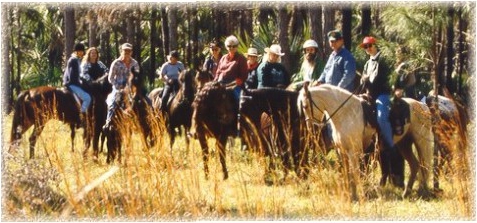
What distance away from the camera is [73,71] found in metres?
14.0

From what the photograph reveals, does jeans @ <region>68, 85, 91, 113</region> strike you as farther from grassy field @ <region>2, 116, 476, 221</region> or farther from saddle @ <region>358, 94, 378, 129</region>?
grassy field @ <region>2, 116, 476, 221</region>

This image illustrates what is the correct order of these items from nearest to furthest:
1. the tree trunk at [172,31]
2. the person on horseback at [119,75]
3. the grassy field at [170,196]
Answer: the grassy field at [170,196] < the person on horseback at [119,75] < the tree trunk at [172,31]

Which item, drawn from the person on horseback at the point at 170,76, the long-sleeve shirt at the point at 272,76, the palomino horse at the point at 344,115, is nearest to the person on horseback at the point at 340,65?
the palomino horse at the point at 344,115

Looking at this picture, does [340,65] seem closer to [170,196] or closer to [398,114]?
[398,114]

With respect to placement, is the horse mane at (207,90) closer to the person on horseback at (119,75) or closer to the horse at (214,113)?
the horse at (214,113)

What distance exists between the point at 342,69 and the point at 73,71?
4808mm

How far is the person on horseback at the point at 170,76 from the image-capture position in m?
13.8

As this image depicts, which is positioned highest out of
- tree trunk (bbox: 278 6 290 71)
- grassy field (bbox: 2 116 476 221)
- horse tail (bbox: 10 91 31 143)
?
tree trunk (bbox: 278 6 290 71)

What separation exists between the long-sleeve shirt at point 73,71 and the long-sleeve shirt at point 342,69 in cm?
446

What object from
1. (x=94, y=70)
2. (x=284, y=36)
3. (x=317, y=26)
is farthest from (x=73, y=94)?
(x=317, y=26)

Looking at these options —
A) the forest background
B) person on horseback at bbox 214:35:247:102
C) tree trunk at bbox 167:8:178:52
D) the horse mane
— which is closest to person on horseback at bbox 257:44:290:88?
Result: person on horseback at bbox 214:35:247:102

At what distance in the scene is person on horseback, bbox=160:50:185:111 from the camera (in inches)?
544

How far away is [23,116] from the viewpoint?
13922mm

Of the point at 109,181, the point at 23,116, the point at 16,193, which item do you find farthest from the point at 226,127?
the point at 16,193
